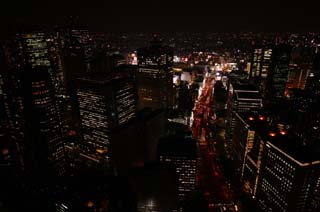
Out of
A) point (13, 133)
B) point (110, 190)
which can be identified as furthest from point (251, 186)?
point (13, 133)

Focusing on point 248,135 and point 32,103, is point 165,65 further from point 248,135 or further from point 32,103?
point 32,103

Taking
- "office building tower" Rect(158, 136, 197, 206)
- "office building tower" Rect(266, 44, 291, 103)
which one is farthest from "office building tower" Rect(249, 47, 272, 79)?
"office building tower" Rect(158, 136, 197, 206)

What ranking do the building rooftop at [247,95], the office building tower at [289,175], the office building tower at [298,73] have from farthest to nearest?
the office building tower at [298,73], the building rooftop at [247,95], the office building tower at [289,175]

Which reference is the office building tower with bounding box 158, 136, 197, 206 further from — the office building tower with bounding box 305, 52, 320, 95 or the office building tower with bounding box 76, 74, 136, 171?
the office building tower with bounding box 305, 52, 320, 95

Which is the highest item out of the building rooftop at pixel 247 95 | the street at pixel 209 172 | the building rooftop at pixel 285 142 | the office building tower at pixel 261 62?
the office building tower at pixel 261 62

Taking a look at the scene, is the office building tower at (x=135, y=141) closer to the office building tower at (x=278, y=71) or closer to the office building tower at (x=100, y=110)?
the office building tower at (x=100, y=110)

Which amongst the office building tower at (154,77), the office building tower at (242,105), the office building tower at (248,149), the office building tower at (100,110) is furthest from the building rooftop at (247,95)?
the office building tower at (100,110)

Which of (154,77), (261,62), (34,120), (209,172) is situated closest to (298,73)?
(261,62)
